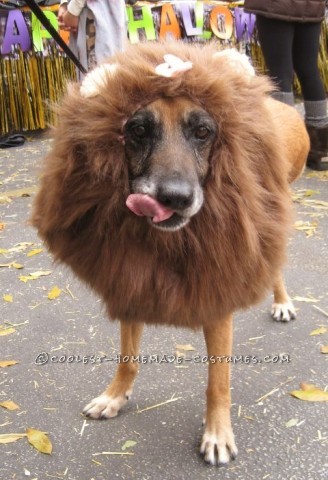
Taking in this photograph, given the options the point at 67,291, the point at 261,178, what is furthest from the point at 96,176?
the point at 67,291

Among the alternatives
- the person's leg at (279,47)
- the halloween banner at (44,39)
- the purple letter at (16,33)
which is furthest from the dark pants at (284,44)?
the purple letter at (16,33)

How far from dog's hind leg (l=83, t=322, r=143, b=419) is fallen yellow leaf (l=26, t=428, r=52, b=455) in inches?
7.5

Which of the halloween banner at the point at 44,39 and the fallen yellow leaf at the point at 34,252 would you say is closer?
the fallen yellow leaf at the point at 34,252

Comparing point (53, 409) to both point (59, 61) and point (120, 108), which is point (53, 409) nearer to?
point (120, 108)

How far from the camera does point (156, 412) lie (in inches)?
79.9

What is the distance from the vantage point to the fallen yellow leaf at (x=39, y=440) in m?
1.84

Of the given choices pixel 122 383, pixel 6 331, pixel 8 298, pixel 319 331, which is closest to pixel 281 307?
pixel 319 331

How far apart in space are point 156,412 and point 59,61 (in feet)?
14.7

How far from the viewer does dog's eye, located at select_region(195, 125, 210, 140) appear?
1427mm

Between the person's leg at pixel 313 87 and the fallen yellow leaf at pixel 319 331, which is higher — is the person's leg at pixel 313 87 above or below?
above

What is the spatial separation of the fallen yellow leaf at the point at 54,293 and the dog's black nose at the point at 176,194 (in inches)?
65.9

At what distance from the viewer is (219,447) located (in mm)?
1784

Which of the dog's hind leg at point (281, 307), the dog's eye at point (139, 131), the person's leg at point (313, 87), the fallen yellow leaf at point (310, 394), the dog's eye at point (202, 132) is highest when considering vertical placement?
the dog's eye at point (139, 131)

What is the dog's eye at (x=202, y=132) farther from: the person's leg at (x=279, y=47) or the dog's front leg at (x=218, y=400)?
the person's leg at (x=279, y=47)
